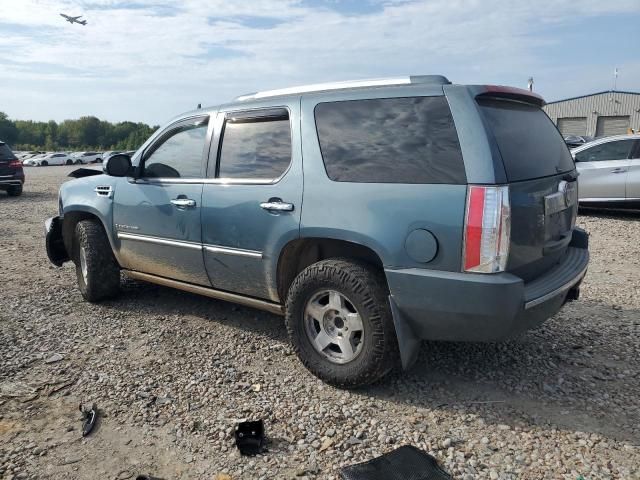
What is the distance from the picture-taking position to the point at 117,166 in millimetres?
4438

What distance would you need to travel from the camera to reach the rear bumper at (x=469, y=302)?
2736 mm

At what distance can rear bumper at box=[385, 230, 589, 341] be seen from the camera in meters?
2.74

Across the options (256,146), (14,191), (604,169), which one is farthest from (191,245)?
(14,191)

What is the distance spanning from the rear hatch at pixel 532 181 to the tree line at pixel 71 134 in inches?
3900

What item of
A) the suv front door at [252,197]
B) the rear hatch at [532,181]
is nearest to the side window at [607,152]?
the rear hatch at [532,181]

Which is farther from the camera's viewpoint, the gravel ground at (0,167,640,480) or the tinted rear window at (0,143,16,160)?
the tinted rear window at (0,143,16,160)

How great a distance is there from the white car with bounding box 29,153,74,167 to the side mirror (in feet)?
170

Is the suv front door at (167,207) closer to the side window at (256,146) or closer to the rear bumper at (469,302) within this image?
the side window at (256,146)

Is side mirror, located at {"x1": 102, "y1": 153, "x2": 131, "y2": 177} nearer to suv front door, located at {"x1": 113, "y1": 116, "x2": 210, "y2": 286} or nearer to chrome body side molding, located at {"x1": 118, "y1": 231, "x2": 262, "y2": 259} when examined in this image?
suv front door, located at {"x1": 113, "y1": 116, "x2": 210, "y2": 286}

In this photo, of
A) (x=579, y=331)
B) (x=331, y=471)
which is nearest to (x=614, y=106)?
(x=579, y=331)

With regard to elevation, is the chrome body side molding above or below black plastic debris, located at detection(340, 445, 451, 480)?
above

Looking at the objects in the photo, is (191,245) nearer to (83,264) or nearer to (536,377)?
(83,264)

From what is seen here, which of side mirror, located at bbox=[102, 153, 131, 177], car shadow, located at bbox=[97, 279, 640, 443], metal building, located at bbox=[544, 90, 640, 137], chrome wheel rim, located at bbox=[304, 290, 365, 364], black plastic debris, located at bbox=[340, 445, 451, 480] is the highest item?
metal building, located at bbox=[544, 90, 640, 137]

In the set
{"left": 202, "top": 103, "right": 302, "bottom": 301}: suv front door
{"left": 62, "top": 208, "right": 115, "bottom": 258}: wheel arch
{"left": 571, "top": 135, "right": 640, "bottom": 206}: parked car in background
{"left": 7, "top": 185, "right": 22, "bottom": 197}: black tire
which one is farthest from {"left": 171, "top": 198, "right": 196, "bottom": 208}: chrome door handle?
{"left": 7, "top": 185, "right": 22, "bottom": 197}: black tire
